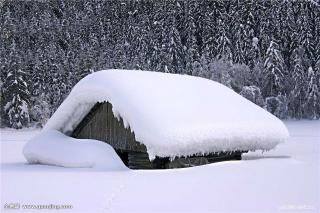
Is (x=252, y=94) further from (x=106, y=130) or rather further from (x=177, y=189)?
(x=177, y=189)

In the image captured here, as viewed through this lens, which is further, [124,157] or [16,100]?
[16,100]

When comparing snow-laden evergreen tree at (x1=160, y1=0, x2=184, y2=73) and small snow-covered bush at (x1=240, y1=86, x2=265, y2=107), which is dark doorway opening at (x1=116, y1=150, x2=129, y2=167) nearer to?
small snow-covered bush at (x1=240, y1=86, x2=265, y2=107)

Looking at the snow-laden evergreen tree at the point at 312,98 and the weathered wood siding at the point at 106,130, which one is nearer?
the weathered wood siding at the point at 106,130

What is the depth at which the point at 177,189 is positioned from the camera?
1035 centimetres

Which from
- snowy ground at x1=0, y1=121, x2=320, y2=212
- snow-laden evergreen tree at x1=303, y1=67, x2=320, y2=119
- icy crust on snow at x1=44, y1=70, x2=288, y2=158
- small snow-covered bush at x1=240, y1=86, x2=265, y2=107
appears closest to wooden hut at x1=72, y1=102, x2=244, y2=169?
icy crust on snow at x1=44, y1=70, x2=288, y2=158

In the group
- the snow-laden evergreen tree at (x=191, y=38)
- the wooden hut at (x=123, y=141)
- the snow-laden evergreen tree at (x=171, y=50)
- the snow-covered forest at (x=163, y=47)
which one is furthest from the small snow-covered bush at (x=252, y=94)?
the wooden hut at (x=123, y=141)

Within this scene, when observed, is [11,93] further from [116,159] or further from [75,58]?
[116,159]

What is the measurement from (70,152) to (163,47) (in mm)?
56271

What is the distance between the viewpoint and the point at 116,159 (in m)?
15.8

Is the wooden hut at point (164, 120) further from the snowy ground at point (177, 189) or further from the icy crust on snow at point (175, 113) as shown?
the snowy ground at point (177, 189)

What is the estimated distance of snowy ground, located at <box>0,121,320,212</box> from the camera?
8.51 metres

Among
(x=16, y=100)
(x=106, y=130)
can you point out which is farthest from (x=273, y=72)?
(x=106, y=130)

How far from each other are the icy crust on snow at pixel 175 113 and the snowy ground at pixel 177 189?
1670 millimetres

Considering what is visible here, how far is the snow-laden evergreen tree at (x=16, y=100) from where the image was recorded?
187ft
